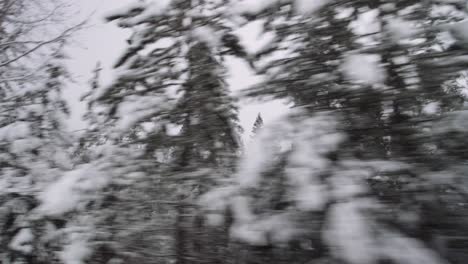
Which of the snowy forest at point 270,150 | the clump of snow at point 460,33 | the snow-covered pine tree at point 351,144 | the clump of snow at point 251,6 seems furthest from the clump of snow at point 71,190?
the clump of snow at point 460,33

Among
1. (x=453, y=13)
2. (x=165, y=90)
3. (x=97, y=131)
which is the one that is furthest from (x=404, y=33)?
(x=97, y=131)

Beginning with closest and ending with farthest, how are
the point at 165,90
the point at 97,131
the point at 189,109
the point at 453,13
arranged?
the point at 453,13
the point at 189,109
the point at 165,90
the point at 97,131

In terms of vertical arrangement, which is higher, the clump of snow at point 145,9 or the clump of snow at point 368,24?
the clump of snow at point 145,9

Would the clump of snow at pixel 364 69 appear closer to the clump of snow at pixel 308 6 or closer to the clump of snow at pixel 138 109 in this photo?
the clump of snow at pixel 308 6

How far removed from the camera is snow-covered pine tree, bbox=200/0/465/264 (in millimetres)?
1028

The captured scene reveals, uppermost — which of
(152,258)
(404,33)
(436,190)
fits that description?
(404,33)

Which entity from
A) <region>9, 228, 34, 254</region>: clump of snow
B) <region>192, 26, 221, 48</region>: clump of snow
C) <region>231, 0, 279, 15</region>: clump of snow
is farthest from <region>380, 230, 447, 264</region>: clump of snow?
<region>9, 228, 34, 254</region>: clump of snow

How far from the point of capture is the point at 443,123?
111 cm

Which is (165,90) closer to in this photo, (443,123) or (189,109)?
(189,109)

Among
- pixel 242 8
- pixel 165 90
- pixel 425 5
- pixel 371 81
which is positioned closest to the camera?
pixel 371 81

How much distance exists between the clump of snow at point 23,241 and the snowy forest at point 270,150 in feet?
0.05

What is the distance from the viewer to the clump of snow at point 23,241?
2084mm

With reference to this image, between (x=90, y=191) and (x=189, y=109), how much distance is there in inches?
25.2

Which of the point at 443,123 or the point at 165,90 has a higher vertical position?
the point at 165,90
